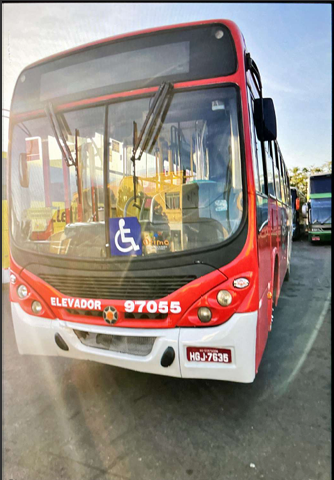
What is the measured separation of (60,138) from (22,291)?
4.70 feet

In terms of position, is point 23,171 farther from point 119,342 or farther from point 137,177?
point 119,342

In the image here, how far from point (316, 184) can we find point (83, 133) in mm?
14376

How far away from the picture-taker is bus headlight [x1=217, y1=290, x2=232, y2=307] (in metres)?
2.56

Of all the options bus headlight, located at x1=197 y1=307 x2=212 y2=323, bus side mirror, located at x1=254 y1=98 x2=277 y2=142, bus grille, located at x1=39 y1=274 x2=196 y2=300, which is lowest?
bus headlight, located at x1=197 y1=307 x2=212 y2=323

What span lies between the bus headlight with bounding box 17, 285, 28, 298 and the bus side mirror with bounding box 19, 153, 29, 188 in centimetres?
94

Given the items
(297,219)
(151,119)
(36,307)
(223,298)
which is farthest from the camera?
(297,219)

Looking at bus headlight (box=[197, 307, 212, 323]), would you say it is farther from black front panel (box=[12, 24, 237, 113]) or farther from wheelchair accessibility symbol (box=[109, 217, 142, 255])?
black front panel (box=[12, 24, 237, 113])

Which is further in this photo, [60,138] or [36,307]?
[36,307]

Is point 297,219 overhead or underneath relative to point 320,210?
underneath

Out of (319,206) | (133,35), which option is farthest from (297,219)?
(133,35)

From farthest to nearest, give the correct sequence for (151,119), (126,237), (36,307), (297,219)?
(297,219)
(36,307)
(126,237)
(151,119)

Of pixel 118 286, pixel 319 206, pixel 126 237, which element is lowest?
pixel 118 286

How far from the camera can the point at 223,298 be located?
8.42 ft

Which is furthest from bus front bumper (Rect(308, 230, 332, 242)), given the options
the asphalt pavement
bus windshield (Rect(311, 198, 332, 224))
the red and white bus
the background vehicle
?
the red and white bus
